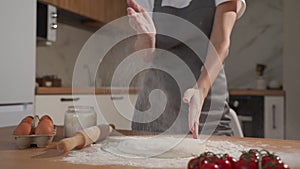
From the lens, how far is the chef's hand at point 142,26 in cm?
93

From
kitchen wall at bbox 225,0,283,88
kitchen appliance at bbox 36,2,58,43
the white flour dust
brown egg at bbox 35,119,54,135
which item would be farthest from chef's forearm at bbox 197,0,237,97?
kitchen wall at bbox 225,0,283,88

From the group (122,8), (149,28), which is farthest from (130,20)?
(122,8)

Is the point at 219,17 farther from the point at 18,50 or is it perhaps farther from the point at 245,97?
the point at 245,97

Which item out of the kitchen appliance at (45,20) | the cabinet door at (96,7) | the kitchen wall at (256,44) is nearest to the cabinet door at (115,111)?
the kitchen appliance at (45,20)

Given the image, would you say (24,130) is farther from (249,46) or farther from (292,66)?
(249,46)

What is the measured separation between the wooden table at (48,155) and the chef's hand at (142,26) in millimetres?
309

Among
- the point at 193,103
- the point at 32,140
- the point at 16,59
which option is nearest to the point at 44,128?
the point at 32,140

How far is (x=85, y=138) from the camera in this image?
85cm

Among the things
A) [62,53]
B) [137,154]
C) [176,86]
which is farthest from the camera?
[62,53]

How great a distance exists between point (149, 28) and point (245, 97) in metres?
1.92

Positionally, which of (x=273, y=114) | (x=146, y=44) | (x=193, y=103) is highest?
(x=146, y=44)

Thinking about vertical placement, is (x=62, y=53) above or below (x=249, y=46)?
below

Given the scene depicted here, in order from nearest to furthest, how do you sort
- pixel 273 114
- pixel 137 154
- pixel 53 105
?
pixel 137 154
pixel 53 105
pixel 273 114

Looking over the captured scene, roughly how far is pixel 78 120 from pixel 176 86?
34cm
